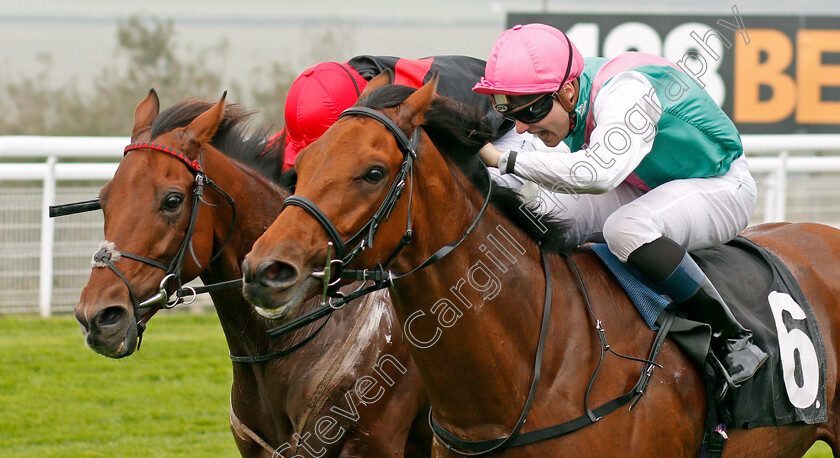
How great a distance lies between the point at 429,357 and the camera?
2.46 m

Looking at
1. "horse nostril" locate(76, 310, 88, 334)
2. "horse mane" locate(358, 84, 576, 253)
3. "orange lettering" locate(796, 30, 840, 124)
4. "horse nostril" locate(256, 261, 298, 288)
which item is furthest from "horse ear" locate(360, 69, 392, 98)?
"orange lettering" locate(796, 30, 840, 124)

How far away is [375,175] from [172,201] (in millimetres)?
1032

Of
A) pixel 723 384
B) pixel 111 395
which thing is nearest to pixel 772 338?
pixel 723 384

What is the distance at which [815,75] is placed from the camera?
10859mm

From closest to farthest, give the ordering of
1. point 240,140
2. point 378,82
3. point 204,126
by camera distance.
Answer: point 378,82 → point 204,126 → point 240,140

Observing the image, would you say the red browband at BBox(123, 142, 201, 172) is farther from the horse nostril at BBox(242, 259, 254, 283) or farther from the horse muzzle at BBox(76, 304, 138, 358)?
the horse nostril at BBox(242, 259, 254, 283)

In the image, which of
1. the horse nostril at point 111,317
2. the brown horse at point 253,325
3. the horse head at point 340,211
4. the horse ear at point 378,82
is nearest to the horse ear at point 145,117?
the brown horse at point 253,325

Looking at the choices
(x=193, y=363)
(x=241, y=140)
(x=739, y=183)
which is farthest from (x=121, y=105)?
(x=739, y=183)

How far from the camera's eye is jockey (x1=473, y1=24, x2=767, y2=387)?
8.36ft

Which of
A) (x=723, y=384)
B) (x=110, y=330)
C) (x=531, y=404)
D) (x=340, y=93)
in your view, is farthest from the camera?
(x=340, y=93)

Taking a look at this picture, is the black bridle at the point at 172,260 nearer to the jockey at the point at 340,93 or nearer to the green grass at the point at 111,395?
the jockey at the point at 340,93

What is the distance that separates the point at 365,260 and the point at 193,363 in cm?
411

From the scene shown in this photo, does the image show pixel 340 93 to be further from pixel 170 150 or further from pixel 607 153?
pixel 607 153

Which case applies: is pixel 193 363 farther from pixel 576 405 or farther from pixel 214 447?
pixel 576 405
